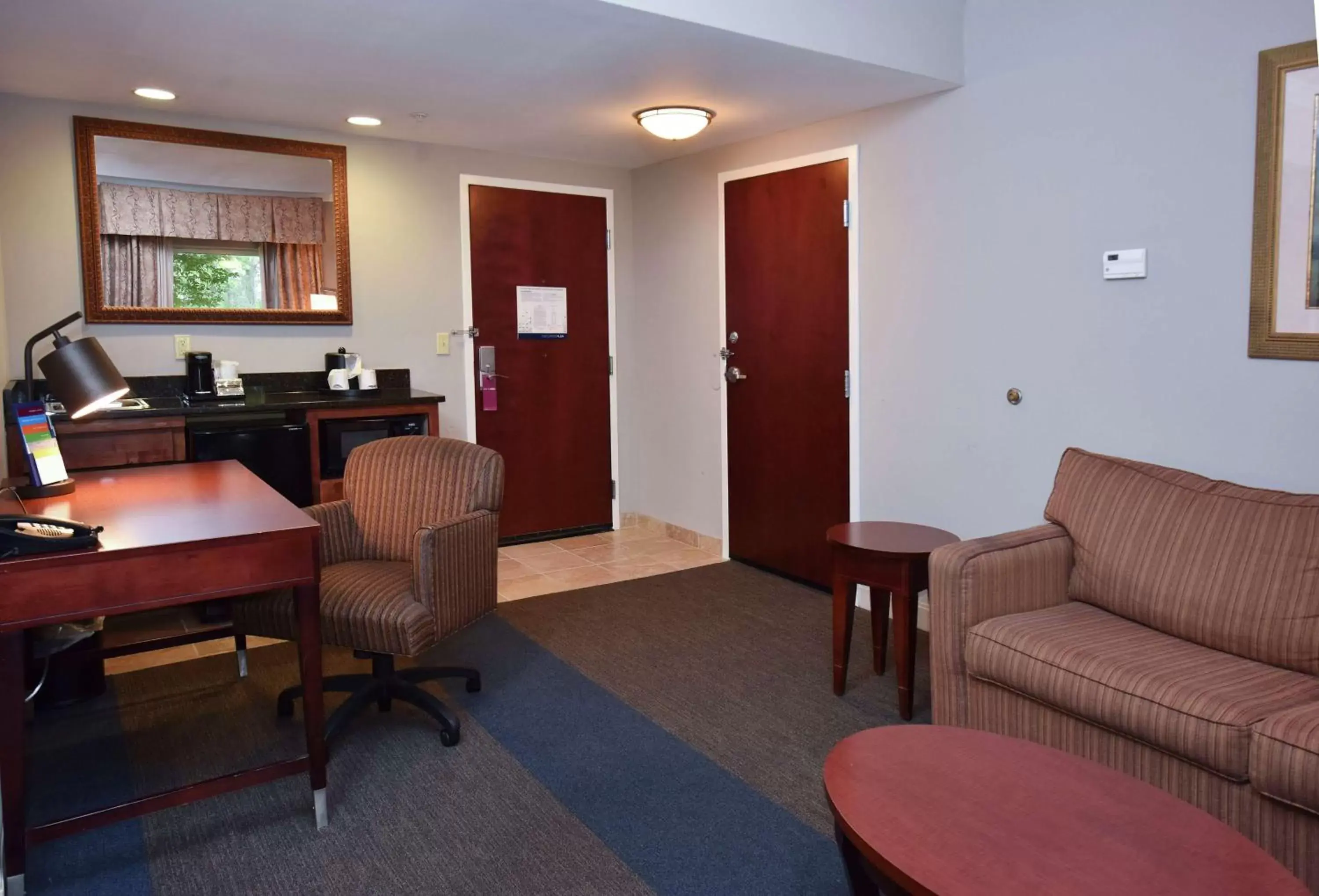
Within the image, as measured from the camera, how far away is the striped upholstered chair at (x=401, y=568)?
267 centimetres

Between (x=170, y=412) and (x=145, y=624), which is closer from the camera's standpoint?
(x=145, y=624)

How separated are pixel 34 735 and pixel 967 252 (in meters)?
3.60

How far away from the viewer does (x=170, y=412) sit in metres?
A: 3.83

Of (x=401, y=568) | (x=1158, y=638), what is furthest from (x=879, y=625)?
(x=401, y=568)

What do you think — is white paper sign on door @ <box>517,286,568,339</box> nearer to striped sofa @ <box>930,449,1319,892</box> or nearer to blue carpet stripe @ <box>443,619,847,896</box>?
blue carpet stripe @ <box>443,619,847,896</box>

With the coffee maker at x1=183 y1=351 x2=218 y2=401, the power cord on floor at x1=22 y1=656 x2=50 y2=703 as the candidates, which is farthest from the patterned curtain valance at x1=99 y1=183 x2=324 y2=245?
the power cord on floor at x1=22 y1=656 x2=50 y2=703

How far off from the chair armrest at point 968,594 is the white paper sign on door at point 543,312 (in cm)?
327

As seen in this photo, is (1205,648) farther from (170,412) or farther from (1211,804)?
(170,412)

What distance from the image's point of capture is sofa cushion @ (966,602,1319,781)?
1.96 metres

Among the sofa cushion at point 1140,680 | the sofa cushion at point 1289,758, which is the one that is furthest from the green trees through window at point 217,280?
the sofa cushion at point 1289,758

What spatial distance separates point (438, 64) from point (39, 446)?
1.84 metres

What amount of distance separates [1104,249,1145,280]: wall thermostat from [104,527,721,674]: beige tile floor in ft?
8.30

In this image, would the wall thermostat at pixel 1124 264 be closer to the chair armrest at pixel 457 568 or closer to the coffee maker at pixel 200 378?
the chair armrest at pixel 457 568

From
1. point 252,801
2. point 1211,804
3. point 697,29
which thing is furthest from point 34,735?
point 1211,804
